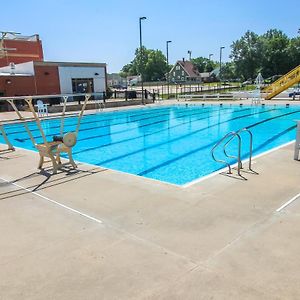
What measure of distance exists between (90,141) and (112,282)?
1167 cm

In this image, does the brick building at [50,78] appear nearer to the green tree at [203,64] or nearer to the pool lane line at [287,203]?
the pool lane line at [287,203]

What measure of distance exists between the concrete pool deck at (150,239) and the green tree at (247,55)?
61473mm

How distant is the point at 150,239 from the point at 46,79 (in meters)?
28.7

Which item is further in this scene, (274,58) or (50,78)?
(274,58)

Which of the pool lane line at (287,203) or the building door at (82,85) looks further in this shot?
the building door at (82,85)

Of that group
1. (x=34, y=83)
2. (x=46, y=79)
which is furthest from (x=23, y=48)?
(x=34, y=83)

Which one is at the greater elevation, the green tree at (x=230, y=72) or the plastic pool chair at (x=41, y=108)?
the green tree at (x=230, y=72)

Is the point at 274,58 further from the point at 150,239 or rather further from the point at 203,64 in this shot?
the point at 203,64

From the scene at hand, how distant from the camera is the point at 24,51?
42.5 metres

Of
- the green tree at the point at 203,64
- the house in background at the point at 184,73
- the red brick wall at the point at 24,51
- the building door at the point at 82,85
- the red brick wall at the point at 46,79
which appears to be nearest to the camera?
the red brick wall at the point at 46,79

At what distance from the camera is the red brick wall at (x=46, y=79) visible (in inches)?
1158

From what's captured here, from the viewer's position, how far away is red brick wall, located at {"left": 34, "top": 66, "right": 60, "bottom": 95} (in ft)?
96.5

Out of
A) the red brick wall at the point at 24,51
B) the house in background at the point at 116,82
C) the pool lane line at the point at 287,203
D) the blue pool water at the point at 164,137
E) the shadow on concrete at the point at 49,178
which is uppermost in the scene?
the red brick wall at the point at 24,51

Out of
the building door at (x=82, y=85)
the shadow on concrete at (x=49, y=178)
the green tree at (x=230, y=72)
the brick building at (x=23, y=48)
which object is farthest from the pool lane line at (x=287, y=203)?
the green tree at (x=230, y=72)
